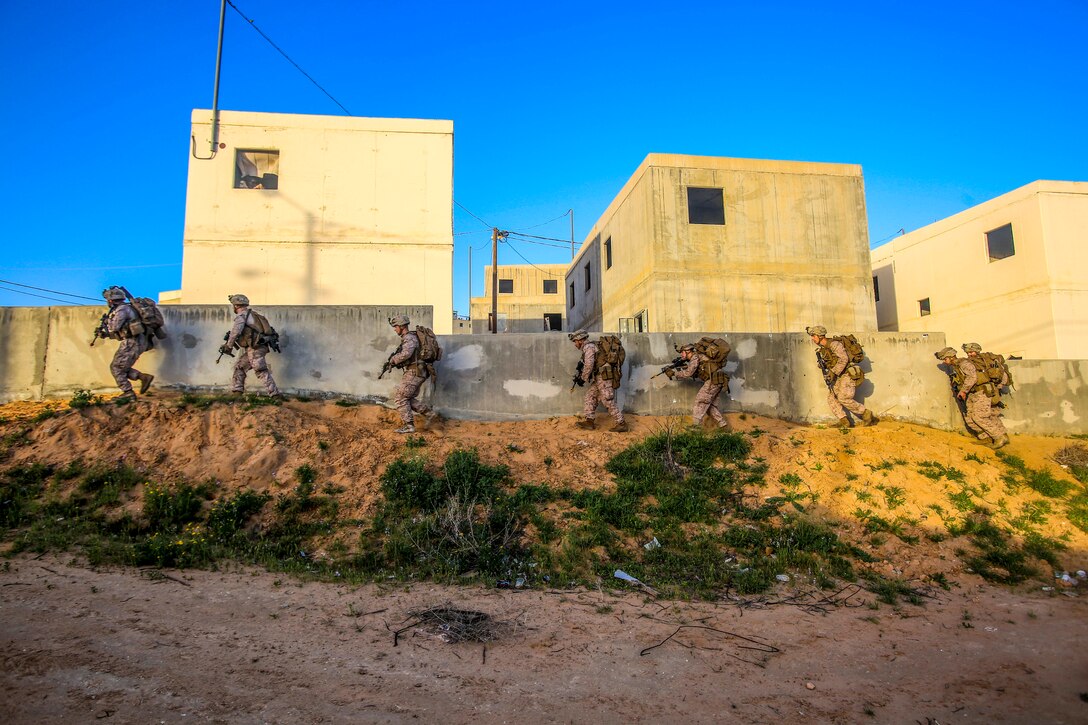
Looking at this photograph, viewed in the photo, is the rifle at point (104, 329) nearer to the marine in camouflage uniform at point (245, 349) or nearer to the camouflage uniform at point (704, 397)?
the marine in camouflage uniform at point (245, 349)

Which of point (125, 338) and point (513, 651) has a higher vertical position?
point (125, 338)

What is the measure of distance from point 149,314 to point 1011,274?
21.5 meters

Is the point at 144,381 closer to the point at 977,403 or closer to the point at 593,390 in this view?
the point at 593,390

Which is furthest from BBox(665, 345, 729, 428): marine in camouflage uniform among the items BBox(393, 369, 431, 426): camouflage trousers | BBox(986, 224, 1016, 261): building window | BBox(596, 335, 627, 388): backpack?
BBox(986, 224, 1016, 261): building window

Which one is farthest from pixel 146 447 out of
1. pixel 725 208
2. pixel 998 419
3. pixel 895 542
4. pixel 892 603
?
pixel 725 208

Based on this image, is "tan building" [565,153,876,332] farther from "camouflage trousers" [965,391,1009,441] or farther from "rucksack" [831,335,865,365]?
"camouflage trousers" [965,391,1009,441]

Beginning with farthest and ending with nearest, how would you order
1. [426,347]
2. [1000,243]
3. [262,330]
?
[1000,243]
[262,330]
[426,347]

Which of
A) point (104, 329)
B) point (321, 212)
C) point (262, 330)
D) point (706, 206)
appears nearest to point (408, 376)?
point (262, 330)

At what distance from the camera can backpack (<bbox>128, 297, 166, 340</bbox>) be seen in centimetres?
Answer: 938

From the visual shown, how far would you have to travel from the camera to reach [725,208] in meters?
17.3

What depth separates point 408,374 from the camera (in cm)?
925

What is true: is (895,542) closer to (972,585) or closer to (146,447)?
(972,585)

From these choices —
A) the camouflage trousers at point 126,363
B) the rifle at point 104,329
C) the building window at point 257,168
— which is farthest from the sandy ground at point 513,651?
the building window at point 257,168

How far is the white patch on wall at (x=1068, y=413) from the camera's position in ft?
37.2
